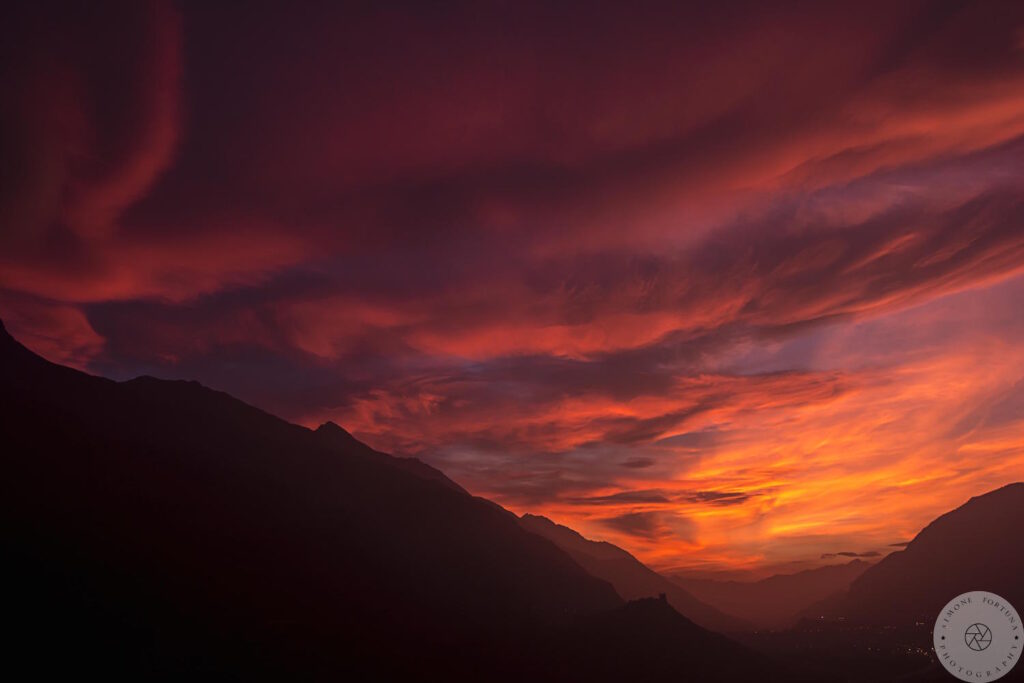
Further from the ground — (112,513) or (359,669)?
(112,513)

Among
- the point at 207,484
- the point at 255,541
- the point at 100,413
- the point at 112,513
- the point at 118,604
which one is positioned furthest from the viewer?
the point at 100,413

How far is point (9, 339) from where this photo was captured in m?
157

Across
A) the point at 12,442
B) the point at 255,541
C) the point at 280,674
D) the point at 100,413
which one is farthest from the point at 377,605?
the point at 100,413

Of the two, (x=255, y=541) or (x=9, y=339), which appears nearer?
(x=255, y=541)

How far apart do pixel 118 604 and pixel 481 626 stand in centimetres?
11603

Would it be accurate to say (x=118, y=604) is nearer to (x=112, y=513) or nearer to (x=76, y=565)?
(x=76, y=565)

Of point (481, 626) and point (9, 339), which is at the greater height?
point (9, 339)

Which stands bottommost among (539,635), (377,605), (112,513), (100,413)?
(539,635)

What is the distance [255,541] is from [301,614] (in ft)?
122

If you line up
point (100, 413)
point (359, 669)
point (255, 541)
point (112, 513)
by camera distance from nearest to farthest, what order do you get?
point (359, 669) < point (112, 513) < point (255, 541) < point (100, 413)

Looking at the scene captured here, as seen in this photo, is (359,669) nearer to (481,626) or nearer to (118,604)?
(118,604)

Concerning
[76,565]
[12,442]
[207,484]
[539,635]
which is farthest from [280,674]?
[539,635]

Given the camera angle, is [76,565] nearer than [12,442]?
Yes

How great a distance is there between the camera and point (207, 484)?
171 m
